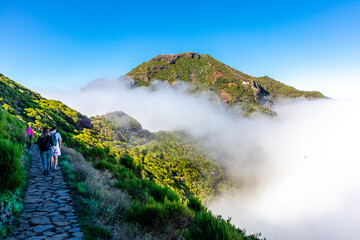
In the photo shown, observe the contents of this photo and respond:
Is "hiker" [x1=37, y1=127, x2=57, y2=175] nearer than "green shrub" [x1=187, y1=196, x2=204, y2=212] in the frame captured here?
No

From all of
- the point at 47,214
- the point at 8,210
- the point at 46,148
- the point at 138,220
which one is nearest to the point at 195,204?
the point at 138,220

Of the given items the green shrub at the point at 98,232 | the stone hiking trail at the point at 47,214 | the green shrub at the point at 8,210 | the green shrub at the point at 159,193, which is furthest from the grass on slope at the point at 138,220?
the green shrub at the point at 159,193

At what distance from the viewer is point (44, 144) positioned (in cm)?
717

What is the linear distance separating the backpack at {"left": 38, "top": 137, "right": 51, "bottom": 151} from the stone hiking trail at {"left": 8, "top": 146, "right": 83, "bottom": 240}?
1355 mm

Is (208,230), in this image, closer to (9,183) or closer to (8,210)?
(8,210)

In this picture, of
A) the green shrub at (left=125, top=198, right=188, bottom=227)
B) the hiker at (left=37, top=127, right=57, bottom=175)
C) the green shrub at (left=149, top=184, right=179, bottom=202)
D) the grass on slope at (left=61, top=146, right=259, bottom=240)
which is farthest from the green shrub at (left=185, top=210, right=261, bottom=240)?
the hiker at (left=37, top=127, right=57, bottom=175)

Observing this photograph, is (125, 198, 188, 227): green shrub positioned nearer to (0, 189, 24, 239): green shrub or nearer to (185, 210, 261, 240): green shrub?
(185, 210, 261, 240): green shrub

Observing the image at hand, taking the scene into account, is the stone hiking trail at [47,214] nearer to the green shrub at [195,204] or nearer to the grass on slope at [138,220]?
the grass on slope at [138,220]

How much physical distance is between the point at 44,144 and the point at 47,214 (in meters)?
3.99

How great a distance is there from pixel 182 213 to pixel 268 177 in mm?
193859

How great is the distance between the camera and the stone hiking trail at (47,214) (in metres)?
3.24

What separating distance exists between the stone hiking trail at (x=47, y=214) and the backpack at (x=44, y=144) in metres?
1.36

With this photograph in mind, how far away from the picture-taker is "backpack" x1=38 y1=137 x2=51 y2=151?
7.14 metres

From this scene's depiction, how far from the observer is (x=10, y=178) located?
3916 millimetres
